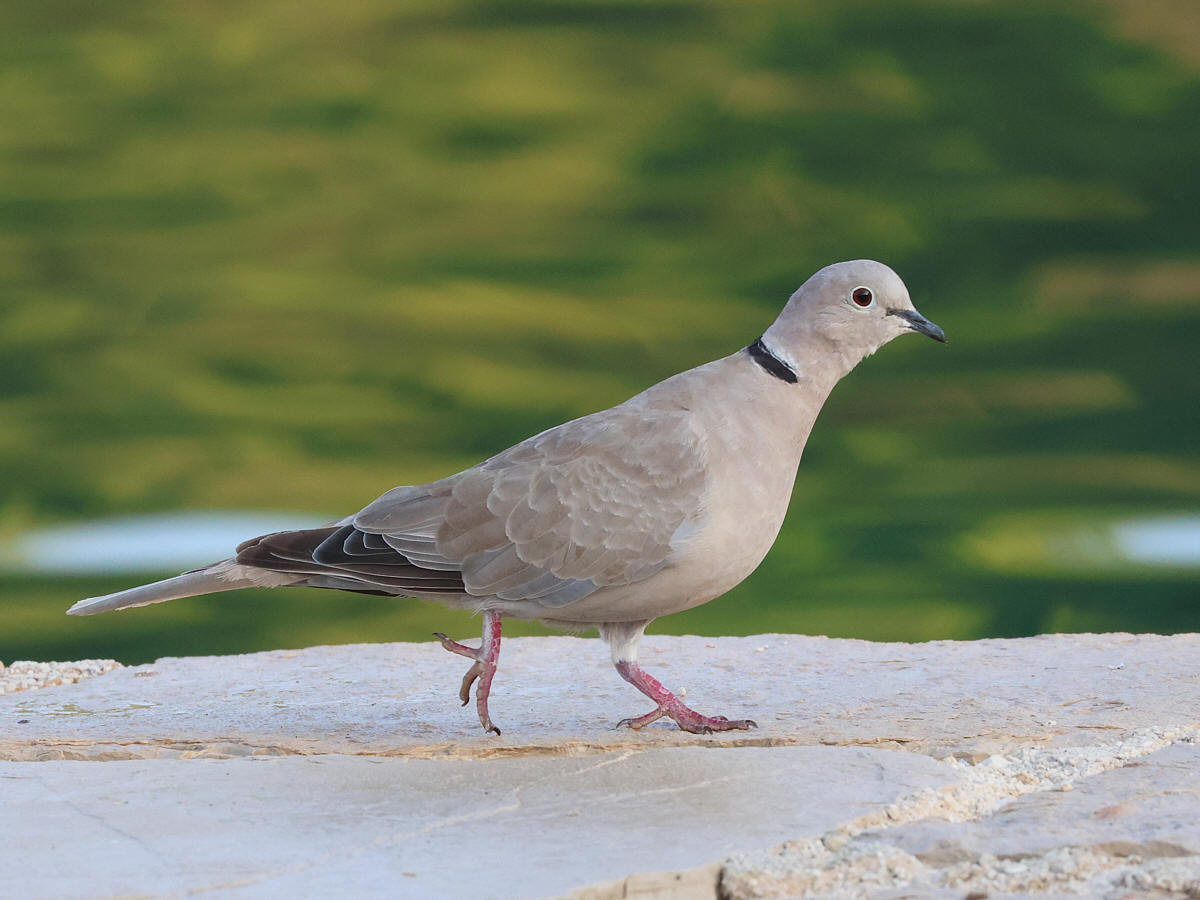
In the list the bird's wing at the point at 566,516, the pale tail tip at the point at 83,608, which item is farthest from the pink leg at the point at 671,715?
the pale tail tip at the point at 83,608

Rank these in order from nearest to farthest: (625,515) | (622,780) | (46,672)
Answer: (622,780)
(625,515)
(46,672)

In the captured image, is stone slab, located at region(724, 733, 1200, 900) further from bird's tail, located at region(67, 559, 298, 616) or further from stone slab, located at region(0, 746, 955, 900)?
bird's tail, located at region(67, 559, 298, 616)

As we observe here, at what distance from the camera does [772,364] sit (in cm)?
308

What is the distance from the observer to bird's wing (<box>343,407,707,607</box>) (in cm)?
293

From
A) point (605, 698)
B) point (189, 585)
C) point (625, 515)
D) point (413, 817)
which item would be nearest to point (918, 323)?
point (625, 515)

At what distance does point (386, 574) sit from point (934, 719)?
115 cm

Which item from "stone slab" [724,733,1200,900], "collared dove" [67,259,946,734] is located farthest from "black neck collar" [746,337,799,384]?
"stone slab" [724,733,1200,900]

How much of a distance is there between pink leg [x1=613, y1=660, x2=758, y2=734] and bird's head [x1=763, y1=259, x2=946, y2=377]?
73 cm

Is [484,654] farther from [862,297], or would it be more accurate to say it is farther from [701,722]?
[862,297]

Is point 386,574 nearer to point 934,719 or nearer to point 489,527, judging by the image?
point 489,527

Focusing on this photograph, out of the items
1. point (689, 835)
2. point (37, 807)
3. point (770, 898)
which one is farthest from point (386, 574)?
point (770, 898)

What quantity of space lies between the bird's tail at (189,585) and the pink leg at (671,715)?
0.75 m

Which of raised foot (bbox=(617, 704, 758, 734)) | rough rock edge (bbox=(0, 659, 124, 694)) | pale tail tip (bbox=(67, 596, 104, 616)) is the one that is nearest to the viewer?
Result: raised foot (bbox=(617, 704, 758, 734))

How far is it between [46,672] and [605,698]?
1.47 m
